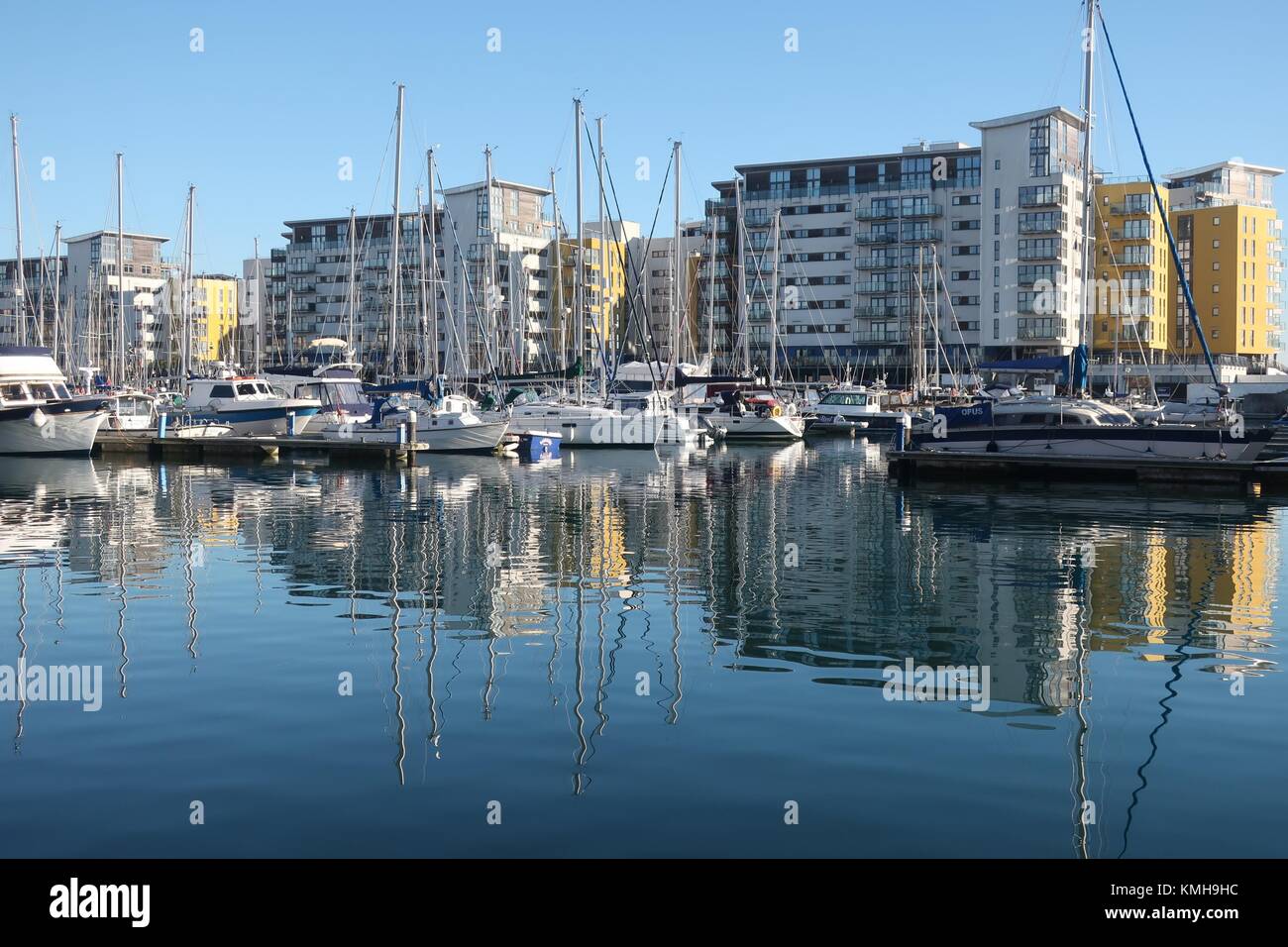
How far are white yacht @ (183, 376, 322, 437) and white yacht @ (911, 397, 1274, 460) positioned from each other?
29.5 m

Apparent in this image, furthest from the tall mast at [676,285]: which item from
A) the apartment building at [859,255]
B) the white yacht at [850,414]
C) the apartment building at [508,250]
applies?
the apartment building at [508,250]

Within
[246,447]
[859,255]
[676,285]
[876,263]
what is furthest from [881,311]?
[246,447]

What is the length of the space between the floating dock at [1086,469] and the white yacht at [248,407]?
29547mm

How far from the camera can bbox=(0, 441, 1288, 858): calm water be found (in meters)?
10.8

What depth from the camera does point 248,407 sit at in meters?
64.8

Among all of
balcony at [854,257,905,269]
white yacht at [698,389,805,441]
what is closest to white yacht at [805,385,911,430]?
white yacht at [698,389,805,441]

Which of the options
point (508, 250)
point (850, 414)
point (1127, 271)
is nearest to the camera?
point (850, 414)

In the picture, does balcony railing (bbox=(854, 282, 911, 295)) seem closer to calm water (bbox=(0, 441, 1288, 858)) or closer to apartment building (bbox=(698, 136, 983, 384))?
apartment building (bbox=(698, 136, 983, 384))

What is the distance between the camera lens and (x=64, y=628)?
1909 centimetres

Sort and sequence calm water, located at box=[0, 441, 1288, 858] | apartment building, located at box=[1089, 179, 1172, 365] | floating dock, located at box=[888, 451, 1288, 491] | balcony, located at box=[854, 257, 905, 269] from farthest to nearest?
balcony, located at box=[854, 257, 905, 269]
apartment building, located at box=[1089, 179, 1172, 365]
floating dock, located at box=[888, 451, 1288, 491]
calm water, located at box=[0, 441, 1288, 858]

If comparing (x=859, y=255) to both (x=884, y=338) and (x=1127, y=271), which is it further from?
(x=1127, y=271)

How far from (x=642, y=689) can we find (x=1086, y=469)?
108ft
